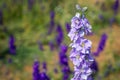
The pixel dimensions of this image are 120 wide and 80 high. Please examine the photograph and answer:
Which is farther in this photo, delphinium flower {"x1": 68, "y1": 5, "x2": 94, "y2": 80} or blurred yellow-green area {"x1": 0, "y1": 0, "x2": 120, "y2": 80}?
blurred yellow-green area {"x1": 0, "y1": 0, "x2": 120, "y2": 80}

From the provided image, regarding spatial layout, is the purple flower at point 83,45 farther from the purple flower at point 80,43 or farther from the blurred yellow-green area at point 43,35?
the blurred yellow-green area at point 43,35

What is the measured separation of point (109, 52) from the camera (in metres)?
5.05

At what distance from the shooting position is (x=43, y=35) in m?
5.62

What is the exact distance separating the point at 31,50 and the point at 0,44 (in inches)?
18.3

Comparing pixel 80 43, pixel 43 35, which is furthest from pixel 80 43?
pixel 43 35

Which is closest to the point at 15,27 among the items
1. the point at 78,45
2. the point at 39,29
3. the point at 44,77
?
the point at 39,29

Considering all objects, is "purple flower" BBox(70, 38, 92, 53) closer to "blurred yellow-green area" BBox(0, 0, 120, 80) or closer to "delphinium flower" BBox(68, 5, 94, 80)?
"delphinium flower" BBox(68, 5, 94, 80)

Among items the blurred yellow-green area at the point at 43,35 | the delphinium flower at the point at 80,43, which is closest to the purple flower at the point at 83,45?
the delphinium flower at the point at 80,43

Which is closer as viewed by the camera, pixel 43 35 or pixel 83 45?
pixel 83 45

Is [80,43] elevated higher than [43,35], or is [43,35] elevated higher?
[80,43]

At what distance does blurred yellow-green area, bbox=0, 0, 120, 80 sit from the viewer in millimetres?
4742

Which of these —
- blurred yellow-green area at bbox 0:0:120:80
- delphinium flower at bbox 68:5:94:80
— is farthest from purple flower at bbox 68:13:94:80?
blurred yellow-green area at bbox 0:0:120:80

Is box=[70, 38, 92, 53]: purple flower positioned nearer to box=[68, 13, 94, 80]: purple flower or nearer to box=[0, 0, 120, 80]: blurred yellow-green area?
box=[68, 13, 94, 80]: purple flower

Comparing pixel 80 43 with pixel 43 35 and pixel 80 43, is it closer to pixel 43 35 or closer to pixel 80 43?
pixel 80 43
